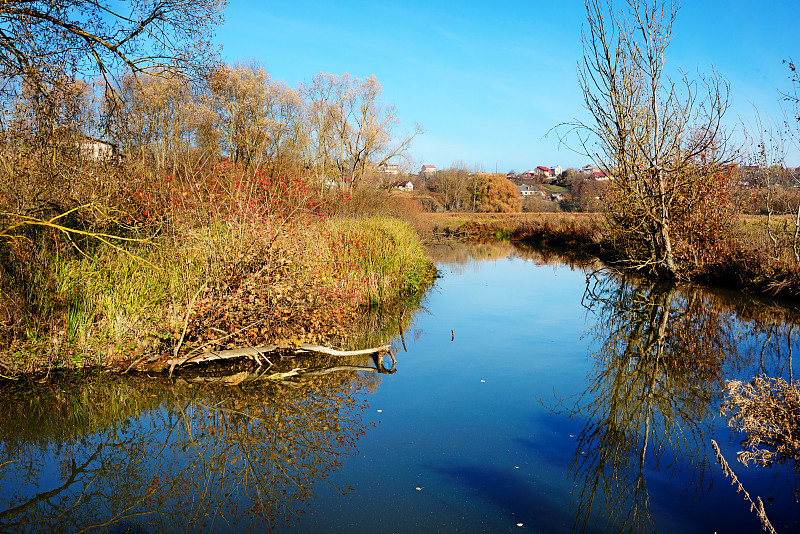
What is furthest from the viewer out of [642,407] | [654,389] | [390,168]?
[390,168]

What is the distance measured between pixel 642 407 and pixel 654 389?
804 mm

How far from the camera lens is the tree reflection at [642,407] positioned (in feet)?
15.7

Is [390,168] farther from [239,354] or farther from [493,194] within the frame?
[493,194]

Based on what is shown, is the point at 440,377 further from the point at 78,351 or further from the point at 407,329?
the point at 78,351

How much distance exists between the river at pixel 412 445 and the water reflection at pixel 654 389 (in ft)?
0.10

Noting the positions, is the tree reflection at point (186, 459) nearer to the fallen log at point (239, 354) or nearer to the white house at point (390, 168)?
the fallen log at point (239, 354)

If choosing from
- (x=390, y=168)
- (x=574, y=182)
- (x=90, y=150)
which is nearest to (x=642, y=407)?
(x=90, y=150)

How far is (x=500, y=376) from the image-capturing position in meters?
8.27

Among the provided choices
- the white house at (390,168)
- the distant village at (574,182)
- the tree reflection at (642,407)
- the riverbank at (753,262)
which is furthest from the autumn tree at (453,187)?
the tree reflection at (642,407)

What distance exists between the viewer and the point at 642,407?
274 inches

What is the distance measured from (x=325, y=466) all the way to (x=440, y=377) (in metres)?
3.14

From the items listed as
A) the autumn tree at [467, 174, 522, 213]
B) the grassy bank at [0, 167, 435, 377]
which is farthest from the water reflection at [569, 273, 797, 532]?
the autumn tree at [467, 174, 522, 213]

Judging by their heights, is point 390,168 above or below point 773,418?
above

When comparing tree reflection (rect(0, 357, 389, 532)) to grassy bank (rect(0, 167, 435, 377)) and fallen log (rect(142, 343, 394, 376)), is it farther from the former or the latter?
grassy bank (rect(0, 167, 435, 377))
